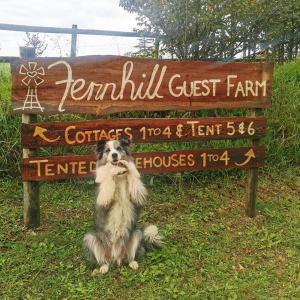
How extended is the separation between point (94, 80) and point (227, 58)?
4.59m

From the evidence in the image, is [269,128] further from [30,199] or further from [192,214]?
[30,199]

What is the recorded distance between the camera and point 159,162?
501 cm

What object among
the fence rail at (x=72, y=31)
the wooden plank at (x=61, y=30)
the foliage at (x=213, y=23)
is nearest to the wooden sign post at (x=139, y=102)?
the foliage at (x=213, y=23)

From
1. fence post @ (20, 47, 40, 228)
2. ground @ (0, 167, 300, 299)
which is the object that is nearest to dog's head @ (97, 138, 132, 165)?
fence post @ (20, 47, 40, 228)

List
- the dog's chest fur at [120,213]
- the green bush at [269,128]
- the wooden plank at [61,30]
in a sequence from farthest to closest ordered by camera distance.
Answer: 1. the wooden plank at [61,30]
2. the green bush at [269,128]
3. the dog's chest fur at [120,213]

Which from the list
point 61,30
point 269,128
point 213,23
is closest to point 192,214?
point 269,128

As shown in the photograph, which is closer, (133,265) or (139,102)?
(133,265)

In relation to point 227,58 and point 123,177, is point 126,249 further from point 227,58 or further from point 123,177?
point 227,58

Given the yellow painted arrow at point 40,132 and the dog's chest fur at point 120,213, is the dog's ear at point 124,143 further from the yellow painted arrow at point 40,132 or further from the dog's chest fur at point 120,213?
the yellow painted arrow at point 40,132

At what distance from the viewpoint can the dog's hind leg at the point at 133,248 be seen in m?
4.27

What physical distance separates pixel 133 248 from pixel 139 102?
1517 mm

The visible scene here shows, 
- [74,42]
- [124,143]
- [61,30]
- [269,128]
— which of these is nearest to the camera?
[124,143]

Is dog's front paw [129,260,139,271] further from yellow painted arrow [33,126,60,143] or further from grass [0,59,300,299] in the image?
yellow painted arrow [33,126,60,143]

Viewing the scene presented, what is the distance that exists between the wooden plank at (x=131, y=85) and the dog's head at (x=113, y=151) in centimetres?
71
